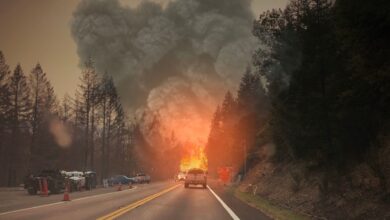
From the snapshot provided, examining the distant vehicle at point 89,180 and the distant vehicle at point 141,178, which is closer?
the distant vehicle at point 89,180

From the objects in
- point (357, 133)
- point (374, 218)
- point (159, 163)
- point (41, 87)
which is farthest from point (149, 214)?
point (159, 163)

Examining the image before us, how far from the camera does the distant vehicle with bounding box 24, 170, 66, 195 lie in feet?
121

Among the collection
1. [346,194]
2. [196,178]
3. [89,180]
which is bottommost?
[346,194]

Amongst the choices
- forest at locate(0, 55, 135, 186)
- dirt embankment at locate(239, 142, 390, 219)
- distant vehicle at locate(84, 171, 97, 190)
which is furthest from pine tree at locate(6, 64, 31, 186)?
dirt embankment at locate(239, 142, 390, 219)

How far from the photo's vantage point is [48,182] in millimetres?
37438

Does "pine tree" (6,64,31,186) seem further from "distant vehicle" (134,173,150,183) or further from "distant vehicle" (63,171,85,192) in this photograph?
"distant vehicle" (63,171,85,192)

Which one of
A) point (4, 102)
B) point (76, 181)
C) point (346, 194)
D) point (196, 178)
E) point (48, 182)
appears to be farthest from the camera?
point (4, 102)

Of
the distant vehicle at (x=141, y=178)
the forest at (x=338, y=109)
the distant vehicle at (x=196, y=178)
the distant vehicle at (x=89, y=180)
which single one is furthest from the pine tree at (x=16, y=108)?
the forest at (x=338, y=109)

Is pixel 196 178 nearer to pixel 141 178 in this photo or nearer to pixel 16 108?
pixel 141 178

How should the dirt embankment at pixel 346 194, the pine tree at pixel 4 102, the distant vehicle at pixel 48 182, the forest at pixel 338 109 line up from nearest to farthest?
1. the forest at pixel 338 109
2. the dirt embankment at pixel 346 194
3. the distant vehicle at pixel 48 182
4. the pine tree at pixel 4 102

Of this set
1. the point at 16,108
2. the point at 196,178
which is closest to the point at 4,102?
the point at 16,108

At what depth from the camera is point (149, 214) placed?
1831 cm

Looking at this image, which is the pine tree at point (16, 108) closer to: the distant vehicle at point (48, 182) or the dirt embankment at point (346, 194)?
the distant vehicle at point (48, 182)

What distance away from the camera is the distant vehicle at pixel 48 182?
121 ft
